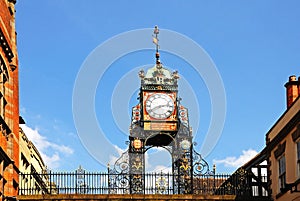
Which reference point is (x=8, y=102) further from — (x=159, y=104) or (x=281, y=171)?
(x=281, y=171)

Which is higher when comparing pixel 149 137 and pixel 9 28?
pixel 9 28

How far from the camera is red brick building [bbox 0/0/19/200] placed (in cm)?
2600

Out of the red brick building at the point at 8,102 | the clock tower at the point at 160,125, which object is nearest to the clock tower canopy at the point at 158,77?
the clock tower at the point at 160,125

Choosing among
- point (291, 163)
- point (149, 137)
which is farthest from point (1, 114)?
point (291, 163)

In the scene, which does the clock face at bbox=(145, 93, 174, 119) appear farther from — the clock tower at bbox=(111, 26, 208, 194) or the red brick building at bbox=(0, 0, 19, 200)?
the red brick building at bbox=(0, 0, 19, 200)

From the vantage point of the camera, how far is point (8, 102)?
27516mm

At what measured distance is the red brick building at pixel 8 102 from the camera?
26.0m

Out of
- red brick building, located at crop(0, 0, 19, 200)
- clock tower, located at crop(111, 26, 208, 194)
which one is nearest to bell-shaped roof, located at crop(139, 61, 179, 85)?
clock tower, located at crop(111, 26, 208, 194)

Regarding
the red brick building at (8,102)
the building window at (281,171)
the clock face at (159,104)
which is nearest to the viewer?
the red brick building at (8,102)

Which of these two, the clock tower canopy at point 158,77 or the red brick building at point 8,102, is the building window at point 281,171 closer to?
the clock tower canopy at point 158,77

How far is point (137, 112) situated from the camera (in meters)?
33.2

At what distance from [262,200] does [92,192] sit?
7.46 m

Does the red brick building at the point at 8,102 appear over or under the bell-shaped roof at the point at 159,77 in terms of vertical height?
under

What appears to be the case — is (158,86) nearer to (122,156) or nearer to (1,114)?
(122,156)
